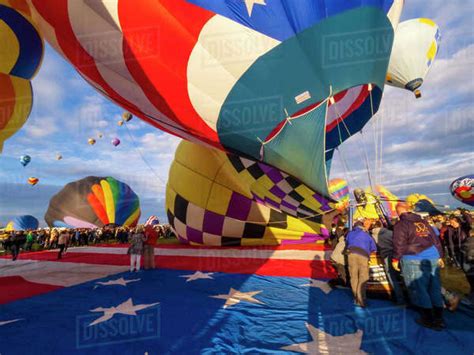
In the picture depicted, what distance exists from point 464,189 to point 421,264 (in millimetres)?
21678

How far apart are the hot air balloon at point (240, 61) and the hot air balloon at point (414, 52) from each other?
18.8ft

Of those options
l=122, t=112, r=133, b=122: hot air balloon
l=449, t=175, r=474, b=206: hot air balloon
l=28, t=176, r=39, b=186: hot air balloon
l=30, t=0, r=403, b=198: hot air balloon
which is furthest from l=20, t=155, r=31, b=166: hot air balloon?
l=449, t=175, r=474, b=206: hot air balloon

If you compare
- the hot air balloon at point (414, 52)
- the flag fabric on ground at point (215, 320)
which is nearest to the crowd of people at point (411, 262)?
the flag fabric on ground at point (215, 320)

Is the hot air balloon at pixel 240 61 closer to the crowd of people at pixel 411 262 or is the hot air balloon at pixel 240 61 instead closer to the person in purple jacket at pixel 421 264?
the crowd of people at pixel 411 262

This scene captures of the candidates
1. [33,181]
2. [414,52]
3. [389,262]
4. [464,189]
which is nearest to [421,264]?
[389,262]

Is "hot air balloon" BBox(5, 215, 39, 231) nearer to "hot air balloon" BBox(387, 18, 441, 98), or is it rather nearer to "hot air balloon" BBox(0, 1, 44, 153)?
"hot air balloon" BBox(0, 1, 44, 153)

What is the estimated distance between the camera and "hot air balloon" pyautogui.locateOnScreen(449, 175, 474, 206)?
1970 cm

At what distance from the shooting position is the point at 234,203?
33.5 feet

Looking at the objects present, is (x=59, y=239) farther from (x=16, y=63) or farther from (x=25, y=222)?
(x=25, y=222)

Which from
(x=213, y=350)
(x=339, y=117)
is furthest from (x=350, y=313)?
(x=339, y=117)

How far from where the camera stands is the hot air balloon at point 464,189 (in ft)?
64.6

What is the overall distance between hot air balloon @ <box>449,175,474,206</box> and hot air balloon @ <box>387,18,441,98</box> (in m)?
13.1

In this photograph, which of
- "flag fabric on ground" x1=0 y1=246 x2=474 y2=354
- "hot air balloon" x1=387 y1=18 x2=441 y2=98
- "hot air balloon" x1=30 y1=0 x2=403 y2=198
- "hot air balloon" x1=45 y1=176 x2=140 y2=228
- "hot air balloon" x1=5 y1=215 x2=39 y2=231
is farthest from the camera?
"hot air balloon" x1=5 y1=215 x2=39 y2=231

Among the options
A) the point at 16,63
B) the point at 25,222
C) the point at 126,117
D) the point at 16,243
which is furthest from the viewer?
the point at 25,222
